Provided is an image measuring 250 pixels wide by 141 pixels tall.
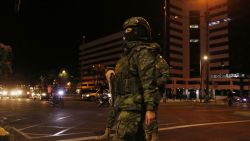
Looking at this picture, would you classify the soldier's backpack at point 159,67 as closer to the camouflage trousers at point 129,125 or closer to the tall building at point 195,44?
the camouflage trousers at point 129,125

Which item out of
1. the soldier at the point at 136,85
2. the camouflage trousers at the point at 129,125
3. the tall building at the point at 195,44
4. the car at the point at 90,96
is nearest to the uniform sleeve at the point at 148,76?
the soldier at the point at 136,85

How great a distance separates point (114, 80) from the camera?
14.7 feet

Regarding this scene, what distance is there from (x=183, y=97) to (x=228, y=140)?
55103 millimetres

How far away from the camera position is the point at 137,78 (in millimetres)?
4301

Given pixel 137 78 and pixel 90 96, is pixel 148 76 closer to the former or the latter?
pixel 137 78

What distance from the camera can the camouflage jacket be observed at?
4.11m

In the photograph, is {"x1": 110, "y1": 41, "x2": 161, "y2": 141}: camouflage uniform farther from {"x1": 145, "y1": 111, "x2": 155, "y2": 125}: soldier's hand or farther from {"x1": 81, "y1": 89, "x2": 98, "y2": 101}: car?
{"x1": 81, "y1": 89, "x2": 98, "y2": 101}: car

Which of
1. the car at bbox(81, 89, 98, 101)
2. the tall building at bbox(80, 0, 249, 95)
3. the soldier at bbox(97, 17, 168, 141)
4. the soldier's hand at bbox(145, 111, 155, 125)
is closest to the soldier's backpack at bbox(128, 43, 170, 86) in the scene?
the soldier at bbox(97, 17, 168, 141)

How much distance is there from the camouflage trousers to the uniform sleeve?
236 millimetres

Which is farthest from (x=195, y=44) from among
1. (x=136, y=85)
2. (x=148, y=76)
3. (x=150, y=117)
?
(x=150, y=117)

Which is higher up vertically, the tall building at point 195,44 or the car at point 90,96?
the tall building at point 195,44

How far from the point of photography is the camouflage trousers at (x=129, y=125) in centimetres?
421

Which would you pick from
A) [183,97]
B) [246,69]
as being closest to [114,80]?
[246,69]

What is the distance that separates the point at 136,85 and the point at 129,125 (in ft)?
1.38
